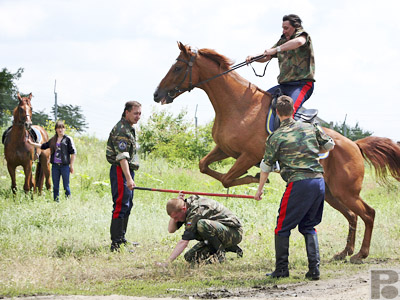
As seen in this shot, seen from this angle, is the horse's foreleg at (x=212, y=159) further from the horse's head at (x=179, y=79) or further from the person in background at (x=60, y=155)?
the person in background at (x=60, y=155)

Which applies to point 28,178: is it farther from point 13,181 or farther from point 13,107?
point 13,107

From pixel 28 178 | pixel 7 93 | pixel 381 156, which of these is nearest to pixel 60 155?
pixel 28 178

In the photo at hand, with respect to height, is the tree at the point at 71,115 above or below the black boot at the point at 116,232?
above

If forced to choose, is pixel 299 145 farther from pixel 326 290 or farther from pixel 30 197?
pixel 30 197

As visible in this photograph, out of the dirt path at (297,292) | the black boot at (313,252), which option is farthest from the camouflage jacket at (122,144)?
the black boot at (313,252)

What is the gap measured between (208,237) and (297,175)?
1.66 meters

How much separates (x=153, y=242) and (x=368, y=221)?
3.48 meters

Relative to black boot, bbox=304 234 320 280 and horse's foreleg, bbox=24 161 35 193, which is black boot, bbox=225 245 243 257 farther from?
horse's foreleg, bbox=24 161 35 193

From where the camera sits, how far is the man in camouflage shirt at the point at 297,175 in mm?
5902

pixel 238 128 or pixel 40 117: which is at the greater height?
pixel 40 117

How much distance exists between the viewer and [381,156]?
8.31 metres

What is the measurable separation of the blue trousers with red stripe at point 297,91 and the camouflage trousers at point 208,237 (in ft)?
5.13

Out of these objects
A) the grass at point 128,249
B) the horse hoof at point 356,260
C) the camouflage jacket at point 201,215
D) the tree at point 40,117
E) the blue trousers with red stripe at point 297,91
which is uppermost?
the tree at point 40,117

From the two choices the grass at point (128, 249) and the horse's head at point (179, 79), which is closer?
the grass at point (128, 249)
